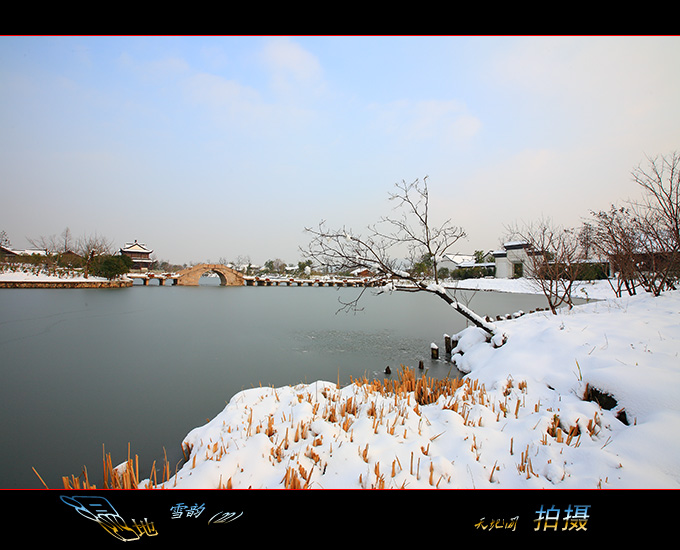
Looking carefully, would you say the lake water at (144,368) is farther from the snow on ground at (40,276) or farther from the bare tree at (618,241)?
the snow on ground at (40,276)

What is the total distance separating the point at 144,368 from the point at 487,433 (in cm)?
682

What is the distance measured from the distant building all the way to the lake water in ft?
95.6

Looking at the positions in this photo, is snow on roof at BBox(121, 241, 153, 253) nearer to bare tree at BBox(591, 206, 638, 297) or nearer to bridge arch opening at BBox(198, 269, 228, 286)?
bridge arch opening at BBox(198, 269, 228, 286)

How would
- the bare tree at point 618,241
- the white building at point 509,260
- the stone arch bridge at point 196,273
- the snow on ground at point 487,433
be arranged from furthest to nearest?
the stone arch bridge at point 196,273 < the white building at point 509,260 < the bare tree at point 618,241 < the snow on ground at point 487,433

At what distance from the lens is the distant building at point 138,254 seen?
38844 mm

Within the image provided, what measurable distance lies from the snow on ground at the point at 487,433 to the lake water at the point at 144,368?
116 cm

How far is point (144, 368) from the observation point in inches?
247

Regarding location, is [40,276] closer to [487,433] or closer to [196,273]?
[196,273]

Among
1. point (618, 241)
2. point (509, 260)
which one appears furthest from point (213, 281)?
point (618, 241)

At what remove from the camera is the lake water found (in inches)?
133

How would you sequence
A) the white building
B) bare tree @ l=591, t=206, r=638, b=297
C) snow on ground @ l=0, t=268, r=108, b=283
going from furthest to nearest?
the white building, snow on ground @ l=0, t=268, r=108, b=283, bare tree @ l=591, t=206, r=638, b=297

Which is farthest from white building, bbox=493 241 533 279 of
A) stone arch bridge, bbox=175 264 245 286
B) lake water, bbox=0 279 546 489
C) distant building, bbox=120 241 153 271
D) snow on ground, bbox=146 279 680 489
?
distant building, bbox=120 241 153 271

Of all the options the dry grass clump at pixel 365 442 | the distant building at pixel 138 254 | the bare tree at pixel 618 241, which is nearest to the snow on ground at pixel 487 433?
the dry grass clump at pixel 365 442

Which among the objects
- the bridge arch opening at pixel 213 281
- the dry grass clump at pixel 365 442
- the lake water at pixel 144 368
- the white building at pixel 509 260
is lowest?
the lake water at pixel 144 368
